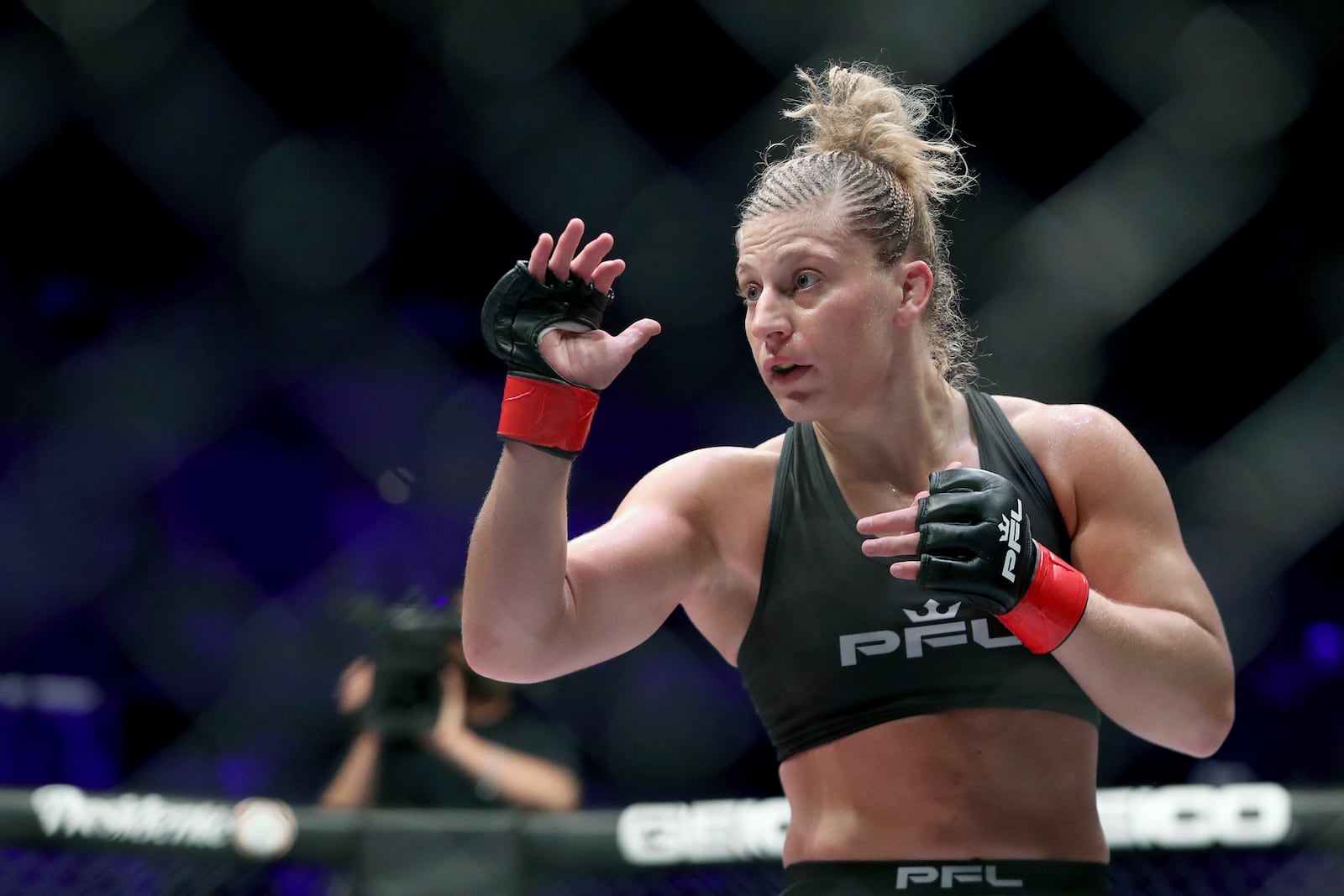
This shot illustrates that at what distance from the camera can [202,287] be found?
11.8 feet

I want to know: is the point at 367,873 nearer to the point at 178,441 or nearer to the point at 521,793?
the point at 521,793

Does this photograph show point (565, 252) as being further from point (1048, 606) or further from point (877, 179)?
point (1048, 606)

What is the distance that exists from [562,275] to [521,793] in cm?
152

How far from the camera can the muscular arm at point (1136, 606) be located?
1.45 m

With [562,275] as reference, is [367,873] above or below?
below

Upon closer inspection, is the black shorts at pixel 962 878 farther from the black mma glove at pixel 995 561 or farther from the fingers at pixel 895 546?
the fingers at pixel 895 546

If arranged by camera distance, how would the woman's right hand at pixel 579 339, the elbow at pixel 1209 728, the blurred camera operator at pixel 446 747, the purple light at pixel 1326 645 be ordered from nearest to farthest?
the woman's right hand at pixel 579 339
the elbow at pixel 1209 728
the blurred camera operator at pixel 446 747
the purple light at pixel 1326 645

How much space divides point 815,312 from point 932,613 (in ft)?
1.33

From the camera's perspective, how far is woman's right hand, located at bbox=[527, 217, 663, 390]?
142 cm

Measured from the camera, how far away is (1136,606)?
1.56m

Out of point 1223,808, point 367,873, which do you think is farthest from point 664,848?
point 1223,808

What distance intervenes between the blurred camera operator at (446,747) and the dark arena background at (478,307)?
1.18 feet

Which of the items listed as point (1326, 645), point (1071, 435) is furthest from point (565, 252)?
point (1326, 645)

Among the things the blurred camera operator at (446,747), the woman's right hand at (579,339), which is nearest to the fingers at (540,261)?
the woman's right hand at (579,339)
